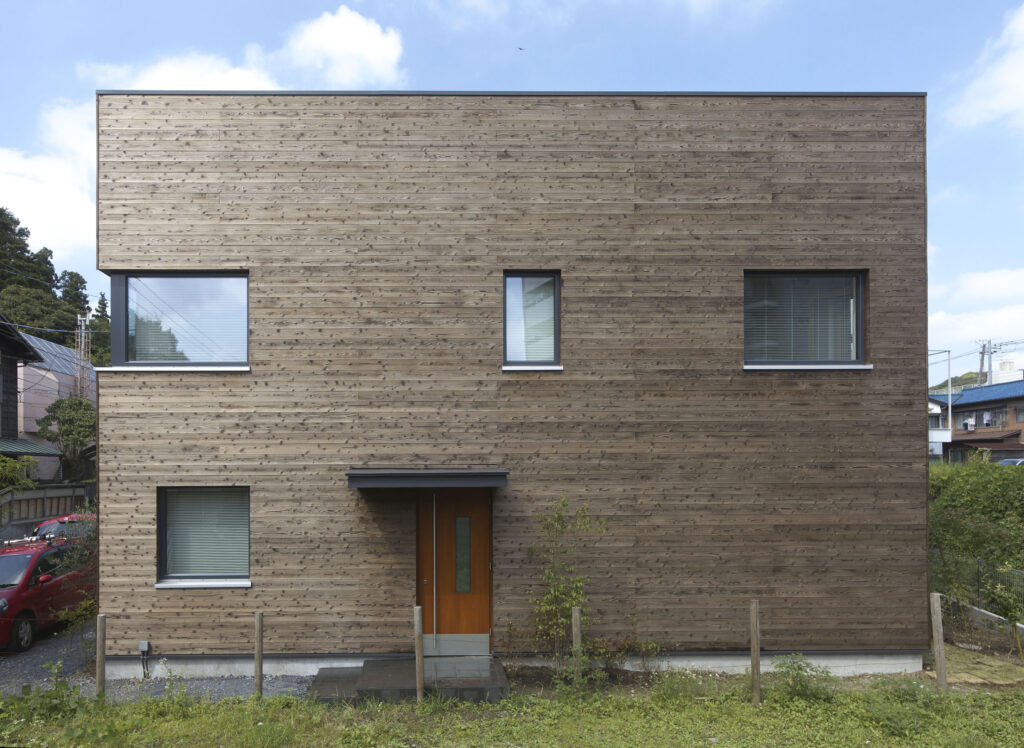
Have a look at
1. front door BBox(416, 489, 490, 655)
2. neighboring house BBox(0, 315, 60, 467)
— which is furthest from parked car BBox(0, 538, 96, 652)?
neighboring house BBox(0, 315, 60, 467)

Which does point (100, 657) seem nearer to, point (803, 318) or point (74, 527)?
point (74, 527)

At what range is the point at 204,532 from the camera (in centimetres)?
861

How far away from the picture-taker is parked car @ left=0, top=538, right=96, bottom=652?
Result: 955cm

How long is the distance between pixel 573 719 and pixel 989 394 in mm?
46450

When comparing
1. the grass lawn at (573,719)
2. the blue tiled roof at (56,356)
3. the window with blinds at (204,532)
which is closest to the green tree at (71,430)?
the blue tiled roof at (56,356)

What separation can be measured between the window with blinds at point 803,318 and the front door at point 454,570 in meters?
4.77

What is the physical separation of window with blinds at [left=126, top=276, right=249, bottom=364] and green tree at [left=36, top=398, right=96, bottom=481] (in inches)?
1000

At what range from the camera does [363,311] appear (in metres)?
8.61

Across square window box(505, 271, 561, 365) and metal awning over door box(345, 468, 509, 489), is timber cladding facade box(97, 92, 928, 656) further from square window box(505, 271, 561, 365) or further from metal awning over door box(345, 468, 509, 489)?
metal awning over door box(345, 468, 509, 489)

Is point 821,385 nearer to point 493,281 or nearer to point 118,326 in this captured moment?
point 493,281

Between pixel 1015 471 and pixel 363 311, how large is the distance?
1298 centimetres

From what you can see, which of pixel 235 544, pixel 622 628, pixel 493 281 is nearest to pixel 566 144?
pixel 493 281

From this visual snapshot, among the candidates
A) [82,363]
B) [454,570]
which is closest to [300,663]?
[454,570]

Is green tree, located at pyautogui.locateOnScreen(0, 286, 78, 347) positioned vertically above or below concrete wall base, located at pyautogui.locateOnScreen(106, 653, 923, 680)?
above
